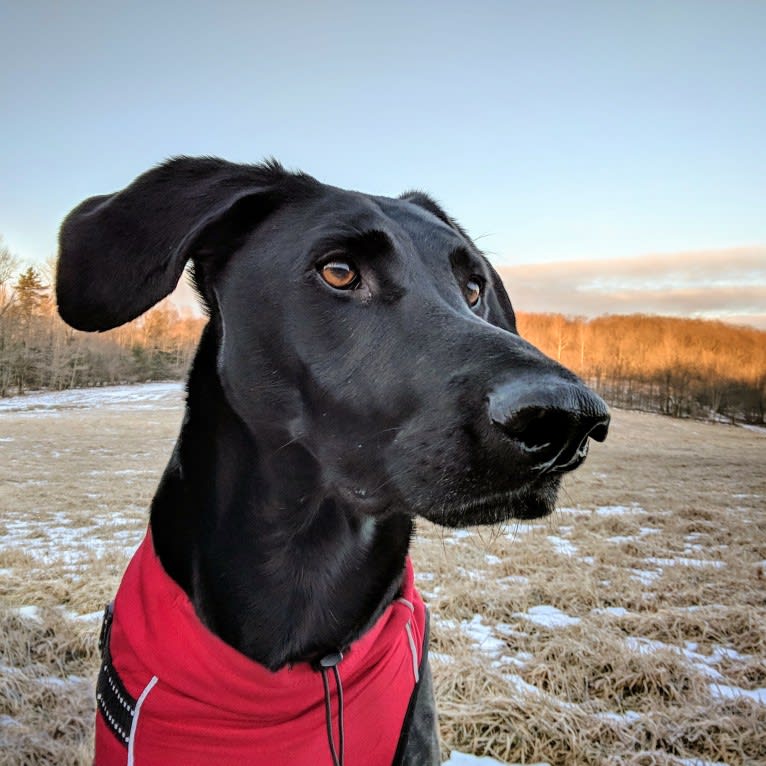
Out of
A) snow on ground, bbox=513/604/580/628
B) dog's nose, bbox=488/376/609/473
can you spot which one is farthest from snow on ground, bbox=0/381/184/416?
dog's nose, bbox=488/376/609/473

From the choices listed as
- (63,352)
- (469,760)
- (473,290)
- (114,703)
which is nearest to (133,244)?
(473,290)

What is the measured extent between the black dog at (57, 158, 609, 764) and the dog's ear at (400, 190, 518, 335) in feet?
1.34

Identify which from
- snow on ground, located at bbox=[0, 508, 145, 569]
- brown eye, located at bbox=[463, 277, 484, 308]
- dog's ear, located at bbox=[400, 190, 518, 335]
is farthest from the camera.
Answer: snow on ground, located at bbox=[0, 508, 145, 569]

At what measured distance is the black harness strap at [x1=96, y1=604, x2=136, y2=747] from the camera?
5.95 ft

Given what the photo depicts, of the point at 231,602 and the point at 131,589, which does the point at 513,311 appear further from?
the point at 131,589

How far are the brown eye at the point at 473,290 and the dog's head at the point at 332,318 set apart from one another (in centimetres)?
7

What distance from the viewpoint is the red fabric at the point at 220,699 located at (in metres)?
1.75

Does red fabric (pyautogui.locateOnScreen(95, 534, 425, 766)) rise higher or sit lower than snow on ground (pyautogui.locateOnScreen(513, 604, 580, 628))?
higher

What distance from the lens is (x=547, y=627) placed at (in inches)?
170

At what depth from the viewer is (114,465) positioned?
47.3ft

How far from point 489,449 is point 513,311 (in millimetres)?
1523

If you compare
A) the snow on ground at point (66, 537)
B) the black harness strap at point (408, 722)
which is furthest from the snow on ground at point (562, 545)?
the black harness strap at point (408, 722)

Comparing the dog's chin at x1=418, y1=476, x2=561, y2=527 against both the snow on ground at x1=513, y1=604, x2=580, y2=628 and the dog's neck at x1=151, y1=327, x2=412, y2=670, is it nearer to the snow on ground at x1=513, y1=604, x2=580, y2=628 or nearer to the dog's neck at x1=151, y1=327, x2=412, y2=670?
the dog's neck at x1=151, y1=327, x2=412, y2=670

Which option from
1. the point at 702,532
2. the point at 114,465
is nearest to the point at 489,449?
the point at 702,532
